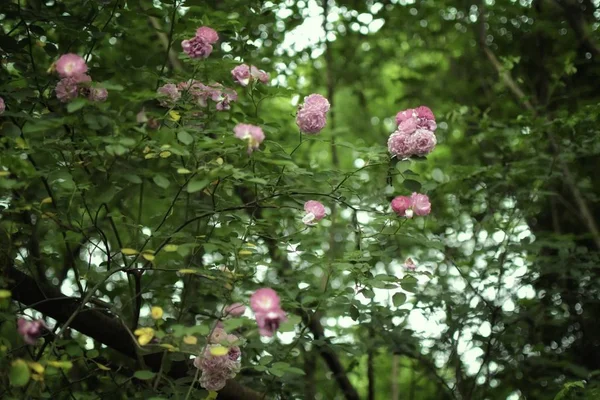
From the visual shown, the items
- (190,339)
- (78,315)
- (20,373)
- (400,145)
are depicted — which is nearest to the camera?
(20,373)

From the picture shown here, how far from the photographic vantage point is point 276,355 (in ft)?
8.70

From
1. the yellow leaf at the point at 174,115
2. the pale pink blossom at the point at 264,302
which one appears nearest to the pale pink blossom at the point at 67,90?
the yellow leaf at the point at 174,115

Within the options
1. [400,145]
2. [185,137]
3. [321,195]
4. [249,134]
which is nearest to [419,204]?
[400,145]

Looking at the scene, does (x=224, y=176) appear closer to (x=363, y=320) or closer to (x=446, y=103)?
(x=363, y=320)

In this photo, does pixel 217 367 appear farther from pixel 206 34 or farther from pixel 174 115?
pixel 206 34

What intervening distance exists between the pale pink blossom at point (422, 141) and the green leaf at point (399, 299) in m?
0.49

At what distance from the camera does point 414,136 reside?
2.19 meters

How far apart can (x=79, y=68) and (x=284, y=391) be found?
5.52 ft

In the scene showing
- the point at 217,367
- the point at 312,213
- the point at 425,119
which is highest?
the point at 425,119

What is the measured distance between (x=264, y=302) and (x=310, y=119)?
0.70m

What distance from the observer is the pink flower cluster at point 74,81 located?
1.93m

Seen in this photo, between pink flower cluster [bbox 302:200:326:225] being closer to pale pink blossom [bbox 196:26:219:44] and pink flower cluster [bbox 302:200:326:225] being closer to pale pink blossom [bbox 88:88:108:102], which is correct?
pale pink blossom [bbox 196:26:219:44]

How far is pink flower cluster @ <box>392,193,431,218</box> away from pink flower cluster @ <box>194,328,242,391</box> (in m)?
0.67

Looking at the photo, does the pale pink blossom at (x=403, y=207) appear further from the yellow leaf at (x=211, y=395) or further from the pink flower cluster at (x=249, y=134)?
the yellow leaf at (x=211, y=395)
